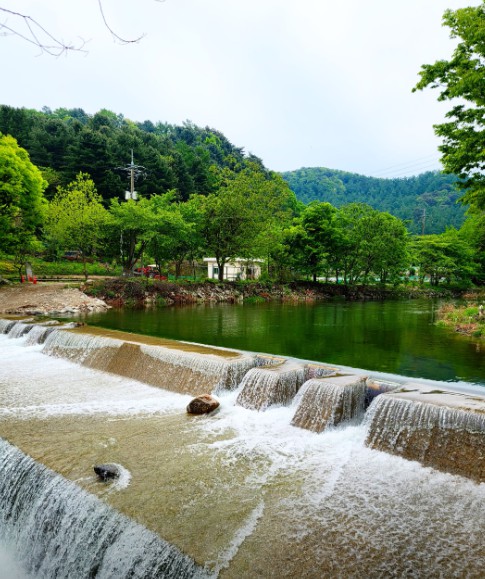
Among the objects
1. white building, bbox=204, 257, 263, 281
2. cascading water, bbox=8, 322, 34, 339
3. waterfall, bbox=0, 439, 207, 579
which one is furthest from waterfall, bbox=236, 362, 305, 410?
white building, bbox=204, 257, 263, 281

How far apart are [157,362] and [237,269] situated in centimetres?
3582

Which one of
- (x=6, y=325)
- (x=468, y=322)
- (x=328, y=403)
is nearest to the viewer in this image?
(x=328, y=403)

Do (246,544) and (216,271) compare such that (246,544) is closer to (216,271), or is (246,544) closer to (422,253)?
(216,271)

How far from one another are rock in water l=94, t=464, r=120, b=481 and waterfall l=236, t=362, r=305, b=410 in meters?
3.09

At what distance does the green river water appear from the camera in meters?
10.7

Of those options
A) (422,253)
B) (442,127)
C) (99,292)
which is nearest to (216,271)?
(99,292)

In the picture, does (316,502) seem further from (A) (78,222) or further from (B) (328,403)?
(A) (78,222)

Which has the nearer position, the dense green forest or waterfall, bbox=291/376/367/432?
waterfall, bbox=291/376/367/432

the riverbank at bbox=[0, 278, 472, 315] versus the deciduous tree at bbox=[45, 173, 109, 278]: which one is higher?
the deciduous tree at bbox=[45, 173, 109, 278]

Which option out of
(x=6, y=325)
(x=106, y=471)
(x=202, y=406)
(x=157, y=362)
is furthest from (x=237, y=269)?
(x=106, y=471)

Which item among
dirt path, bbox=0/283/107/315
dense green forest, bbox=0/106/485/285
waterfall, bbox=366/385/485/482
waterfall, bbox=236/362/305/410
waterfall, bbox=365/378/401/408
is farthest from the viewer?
dense green forest, bbox=0/106/485/285

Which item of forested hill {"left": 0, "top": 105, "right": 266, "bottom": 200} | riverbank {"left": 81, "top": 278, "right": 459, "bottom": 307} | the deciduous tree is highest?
forested hill {"left": 0, "top": 105, "right": 266, "bottom": 200}

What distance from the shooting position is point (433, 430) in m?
5.59

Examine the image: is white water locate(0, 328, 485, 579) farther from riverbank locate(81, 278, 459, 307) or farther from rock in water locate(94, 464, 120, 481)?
riverbank locate(81, 278, 459, 307)
